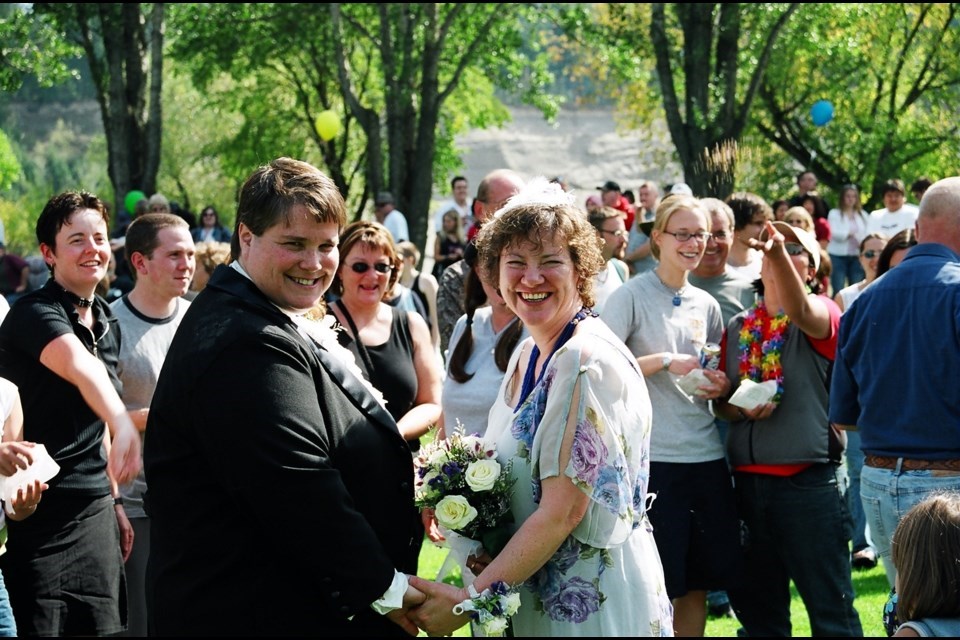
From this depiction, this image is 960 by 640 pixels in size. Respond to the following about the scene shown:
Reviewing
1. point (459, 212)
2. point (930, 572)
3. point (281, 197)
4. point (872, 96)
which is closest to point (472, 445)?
point (281, 197)

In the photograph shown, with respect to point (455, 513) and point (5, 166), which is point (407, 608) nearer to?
point (455, 513)

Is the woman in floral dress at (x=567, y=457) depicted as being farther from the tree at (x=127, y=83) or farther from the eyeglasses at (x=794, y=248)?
the tree at (x=127, y=83)

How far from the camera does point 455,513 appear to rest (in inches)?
144

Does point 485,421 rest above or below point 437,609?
below

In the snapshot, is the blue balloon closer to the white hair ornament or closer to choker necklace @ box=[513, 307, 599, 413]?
the white hair ornament

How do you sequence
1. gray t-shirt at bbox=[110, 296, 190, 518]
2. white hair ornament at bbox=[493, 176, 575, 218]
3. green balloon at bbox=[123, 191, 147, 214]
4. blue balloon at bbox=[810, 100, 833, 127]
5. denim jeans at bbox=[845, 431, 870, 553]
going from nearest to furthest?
white hair ornament at bbox=[493, 176, 575, 218], gray t-shirt at bbox=[110, 296, 190, 518], denim jeans at bbox=[845, 431, 870, 553], green balloon at bbox=[123, 191, 147, 214], blue balloon at bbox=[810, 100, 833, 127]

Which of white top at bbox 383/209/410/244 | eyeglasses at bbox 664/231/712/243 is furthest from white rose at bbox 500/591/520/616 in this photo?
white top at bbox 383/209/410/244

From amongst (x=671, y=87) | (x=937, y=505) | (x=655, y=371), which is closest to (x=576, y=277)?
(x=937, y=505)

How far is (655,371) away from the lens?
18.9 feet

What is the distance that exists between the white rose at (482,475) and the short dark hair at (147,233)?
9.08 feet

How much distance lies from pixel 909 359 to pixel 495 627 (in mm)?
2670

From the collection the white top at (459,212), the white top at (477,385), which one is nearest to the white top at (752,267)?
the white top at (477,385)

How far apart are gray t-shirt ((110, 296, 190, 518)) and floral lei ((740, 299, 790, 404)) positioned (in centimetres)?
288

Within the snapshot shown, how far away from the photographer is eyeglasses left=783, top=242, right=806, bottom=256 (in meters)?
5.86
